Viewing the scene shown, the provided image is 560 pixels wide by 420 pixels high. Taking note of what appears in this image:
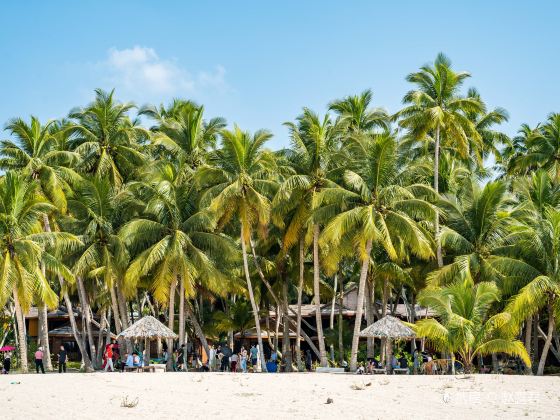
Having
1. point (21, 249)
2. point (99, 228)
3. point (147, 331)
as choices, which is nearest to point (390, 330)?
point (147, 331)

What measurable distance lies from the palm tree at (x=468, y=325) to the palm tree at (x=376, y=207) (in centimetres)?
254

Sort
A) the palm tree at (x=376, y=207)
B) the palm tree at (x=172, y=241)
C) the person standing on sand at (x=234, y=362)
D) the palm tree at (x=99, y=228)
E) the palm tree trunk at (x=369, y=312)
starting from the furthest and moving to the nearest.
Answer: the palm tree trunk at (x=369, y=312)
the person standing on sand at (x=234, y=362)
the palm tree at (x=99, y=228)
the palm tree at (x=172, y=241)
the palm tree at (x=376, y=207)

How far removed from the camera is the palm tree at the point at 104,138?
37.9 meters

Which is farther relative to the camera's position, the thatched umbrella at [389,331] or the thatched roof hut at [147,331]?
the thatched roof hut at [147,331]

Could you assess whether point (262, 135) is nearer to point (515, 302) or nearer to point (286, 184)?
point (286, 184)

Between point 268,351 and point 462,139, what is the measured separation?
21.2 metres

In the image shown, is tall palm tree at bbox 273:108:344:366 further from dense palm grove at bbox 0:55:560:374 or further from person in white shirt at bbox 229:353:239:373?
person in white shirt at bbox 229:353:239:373

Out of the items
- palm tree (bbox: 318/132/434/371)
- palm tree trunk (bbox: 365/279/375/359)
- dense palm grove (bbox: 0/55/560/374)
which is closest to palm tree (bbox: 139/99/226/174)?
dense palm grove (bbox: 0/55/560/374)

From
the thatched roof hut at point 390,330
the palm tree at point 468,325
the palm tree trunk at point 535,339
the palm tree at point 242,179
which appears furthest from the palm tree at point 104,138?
the palm tree trunk at point 535,339

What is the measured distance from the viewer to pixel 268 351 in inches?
1905

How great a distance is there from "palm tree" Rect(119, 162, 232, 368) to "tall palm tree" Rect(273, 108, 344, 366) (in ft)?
11.0

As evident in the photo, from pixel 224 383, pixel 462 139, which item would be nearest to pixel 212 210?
pixel 224 383

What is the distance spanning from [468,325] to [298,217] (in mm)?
9560

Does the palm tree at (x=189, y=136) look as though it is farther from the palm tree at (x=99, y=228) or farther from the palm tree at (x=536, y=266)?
the palm tree at (x=536, y=266)
